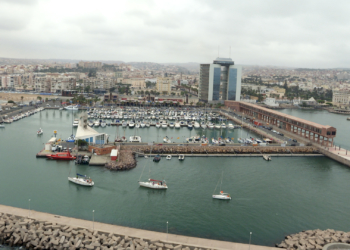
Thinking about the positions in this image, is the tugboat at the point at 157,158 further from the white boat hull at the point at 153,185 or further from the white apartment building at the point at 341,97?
the white apartment building at the point at 341,97

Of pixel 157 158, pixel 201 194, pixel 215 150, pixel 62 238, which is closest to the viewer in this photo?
pixel 62 238

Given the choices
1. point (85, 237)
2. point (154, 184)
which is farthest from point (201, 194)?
point (85, 237)

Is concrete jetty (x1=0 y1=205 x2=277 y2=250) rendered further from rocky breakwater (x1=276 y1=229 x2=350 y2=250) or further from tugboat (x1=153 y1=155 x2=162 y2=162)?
tugboat (x1=153 y1=155 x2=162 y2=162)

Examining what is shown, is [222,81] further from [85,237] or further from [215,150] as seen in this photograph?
[85,237]

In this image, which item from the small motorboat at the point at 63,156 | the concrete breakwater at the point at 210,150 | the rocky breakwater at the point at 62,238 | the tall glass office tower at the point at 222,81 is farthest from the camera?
the tall glass office tower at the point at 222,81

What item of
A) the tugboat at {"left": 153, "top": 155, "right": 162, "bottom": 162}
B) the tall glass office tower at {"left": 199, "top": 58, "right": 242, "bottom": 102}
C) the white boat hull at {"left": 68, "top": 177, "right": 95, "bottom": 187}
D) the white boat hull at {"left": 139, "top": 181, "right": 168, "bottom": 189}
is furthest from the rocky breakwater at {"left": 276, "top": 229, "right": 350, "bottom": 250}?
the tall glass office tower at {"left": 199, "top": 58, "right": 242, "bottom": 102}

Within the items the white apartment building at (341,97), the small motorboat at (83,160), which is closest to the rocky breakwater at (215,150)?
the small motorboat at (83,160)
